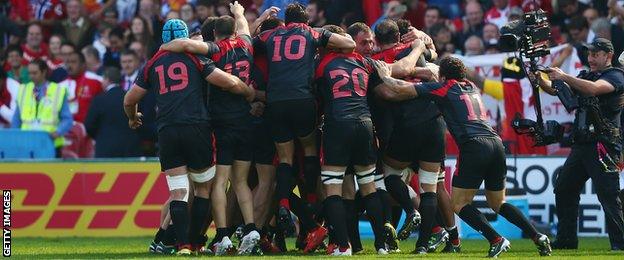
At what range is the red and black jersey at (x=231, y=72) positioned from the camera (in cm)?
1616

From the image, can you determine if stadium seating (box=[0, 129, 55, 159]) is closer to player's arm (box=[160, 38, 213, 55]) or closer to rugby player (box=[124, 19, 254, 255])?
rugby player (box=[124, 19, 254, 255])

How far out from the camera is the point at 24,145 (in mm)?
21547

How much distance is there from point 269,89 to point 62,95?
23.5 ft

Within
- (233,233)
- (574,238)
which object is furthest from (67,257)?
(574,238)

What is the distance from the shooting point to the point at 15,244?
18.8 metres

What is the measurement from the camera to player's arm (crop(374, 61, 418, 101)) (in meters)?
15.8

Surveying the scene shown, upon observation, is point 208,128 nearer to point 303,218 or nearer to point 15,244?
point 303,218

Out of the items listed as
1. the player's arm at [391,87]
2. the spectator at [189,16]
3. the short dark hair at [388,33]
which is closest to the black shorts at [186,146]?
the player's arm at [391,87]

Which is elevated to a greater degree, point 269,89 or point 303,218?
point 269,89

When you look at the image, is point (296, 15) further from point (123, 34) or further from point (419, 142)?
point (123, 34)

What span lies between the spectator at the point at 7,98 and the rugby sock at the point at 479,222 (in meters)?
10.0

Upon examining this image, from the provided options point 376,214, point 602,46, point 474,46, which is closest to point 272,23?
point 376,214

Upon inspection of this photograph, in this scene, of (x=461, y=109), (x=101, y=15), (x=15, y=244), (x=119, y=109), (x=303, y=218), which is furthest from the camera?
(x=101, y=15)

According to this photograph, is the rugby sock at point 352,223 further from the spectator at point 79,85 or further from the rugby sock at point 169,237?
the spectator at point 79,85
